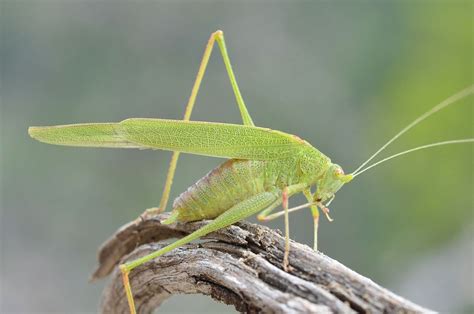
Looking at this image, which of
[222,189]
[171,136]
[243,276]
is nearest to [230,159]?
[222,189]

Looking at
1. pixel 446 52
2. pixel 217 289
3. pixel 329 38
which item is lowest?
pixel 217 289

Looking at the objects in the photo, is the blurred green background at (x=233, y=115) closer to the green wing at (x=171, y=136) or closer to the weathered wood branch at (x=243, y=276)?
the weathered wood branch at (x=243, y=276)

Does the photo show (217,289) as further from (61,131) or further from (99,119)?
(99,119)

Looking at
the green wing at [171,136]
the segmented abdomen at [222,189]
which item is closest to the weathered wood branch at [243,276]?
the segmented abdomen at [222,189]

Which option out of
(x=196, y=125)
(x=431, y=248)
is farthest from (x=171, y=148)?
(x=431, y=248)

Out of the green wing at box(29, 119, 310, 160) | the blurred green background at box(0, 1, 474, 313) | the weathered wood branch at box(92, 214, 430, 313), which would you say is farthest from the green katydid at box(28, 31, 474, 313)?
the blurred green background at box(0, 1, 474, 313)

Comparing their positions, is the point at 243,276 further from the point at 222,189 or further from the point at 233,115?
the point at 233,115
